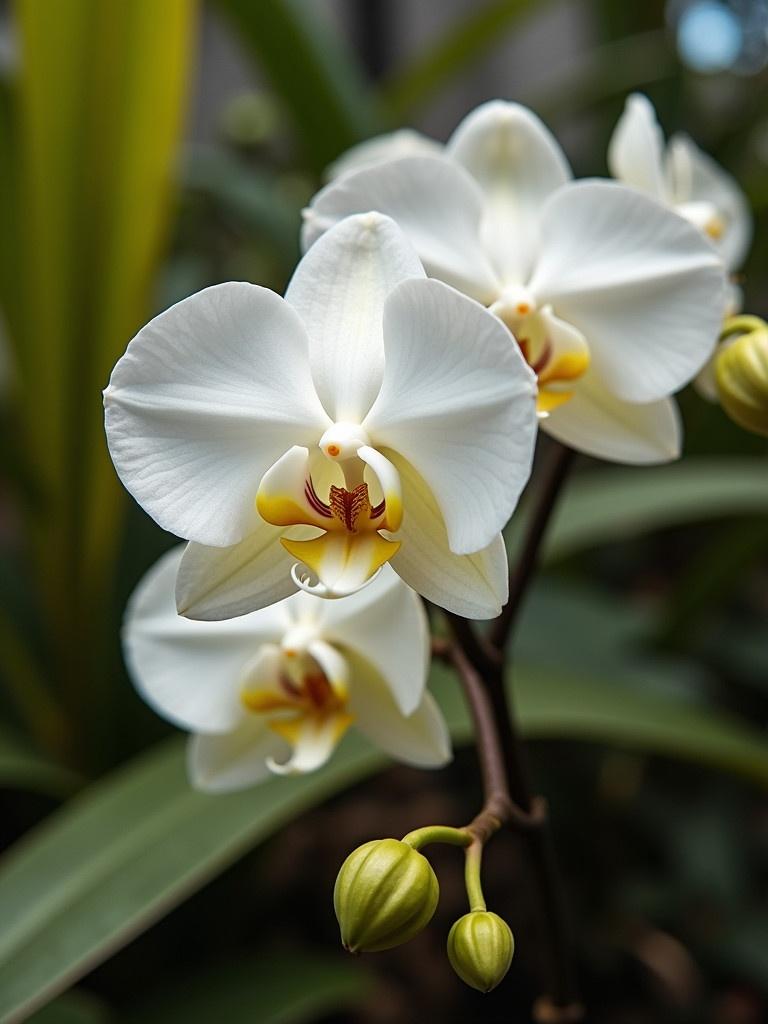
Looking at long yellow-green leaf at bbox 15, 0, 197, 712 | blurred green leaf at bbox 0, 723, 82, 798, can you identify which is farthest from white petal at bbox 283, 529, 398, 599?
long yellow-green leaf at bbox 15, 0, 197, 712

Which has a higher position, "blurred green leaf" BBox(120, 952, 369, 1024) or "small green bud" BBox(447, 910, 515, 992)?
"small green bud" BBox(447, 910, 515, 992)

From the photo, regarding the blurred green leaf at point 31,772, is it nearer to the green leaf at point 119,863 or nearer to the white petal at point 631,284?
the green leaf at point 119,863

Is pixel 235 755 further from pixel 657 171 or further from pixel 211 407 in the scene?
pixel 657 171

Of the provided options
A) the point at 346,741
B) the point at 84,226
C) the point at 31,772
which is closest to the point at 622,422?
the point at 346,741

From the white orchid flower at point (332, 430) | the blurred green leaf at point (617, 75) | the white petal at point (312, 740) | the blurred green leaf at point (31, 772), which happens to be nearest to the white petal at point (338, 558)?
the white orchid flower at point (332, 430)

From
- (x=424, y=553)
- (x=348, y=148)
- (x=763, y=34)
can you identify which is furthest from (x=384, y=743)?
(x=763, y=34)

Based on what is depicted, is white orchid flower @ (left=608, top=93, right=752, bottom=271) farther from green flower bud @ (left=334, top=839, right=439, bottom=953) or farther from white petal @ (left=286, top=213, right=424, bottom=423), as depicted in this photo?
green flower bud @ (left=334, top=839, right=439, bottom=953)
